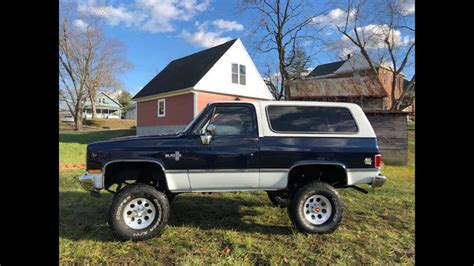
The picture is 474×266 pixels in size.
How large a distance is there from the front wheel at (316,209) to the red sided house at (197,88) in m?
16.7

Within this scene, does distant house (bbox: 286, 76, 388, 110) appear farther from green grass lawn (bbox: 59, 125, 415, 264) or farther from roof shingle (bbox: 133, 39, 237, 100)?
green grass lawn (bbox: 59, 125, 415, 264)

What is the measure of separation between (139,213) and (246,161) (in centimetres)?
170

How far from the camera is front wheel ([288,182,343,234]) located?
4.41 metres

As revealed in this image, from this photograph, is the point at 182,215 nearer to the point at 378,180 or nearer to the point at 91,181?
the point at 91,181

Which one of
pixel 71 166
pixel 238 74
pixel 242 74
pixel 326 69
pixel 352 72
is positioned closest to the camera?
pixel 71 166

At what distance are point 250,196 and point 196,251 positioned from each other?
310 cm

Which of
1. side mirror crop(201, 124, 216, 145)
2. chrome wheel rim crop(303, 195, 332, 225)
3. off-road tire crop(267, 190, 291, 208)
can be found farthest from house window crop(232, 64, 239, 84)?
chrome wheel rim crop(303, 195, 332, 225)

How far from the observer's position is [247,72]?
2425 cm

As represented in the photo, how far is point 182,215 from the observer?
531 cm

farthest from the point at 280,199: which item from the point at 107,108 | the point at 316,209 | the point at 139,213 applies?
the point at 107,108

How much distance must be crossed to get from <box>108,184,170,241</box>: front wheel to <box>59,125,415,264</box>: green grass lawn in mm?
152
